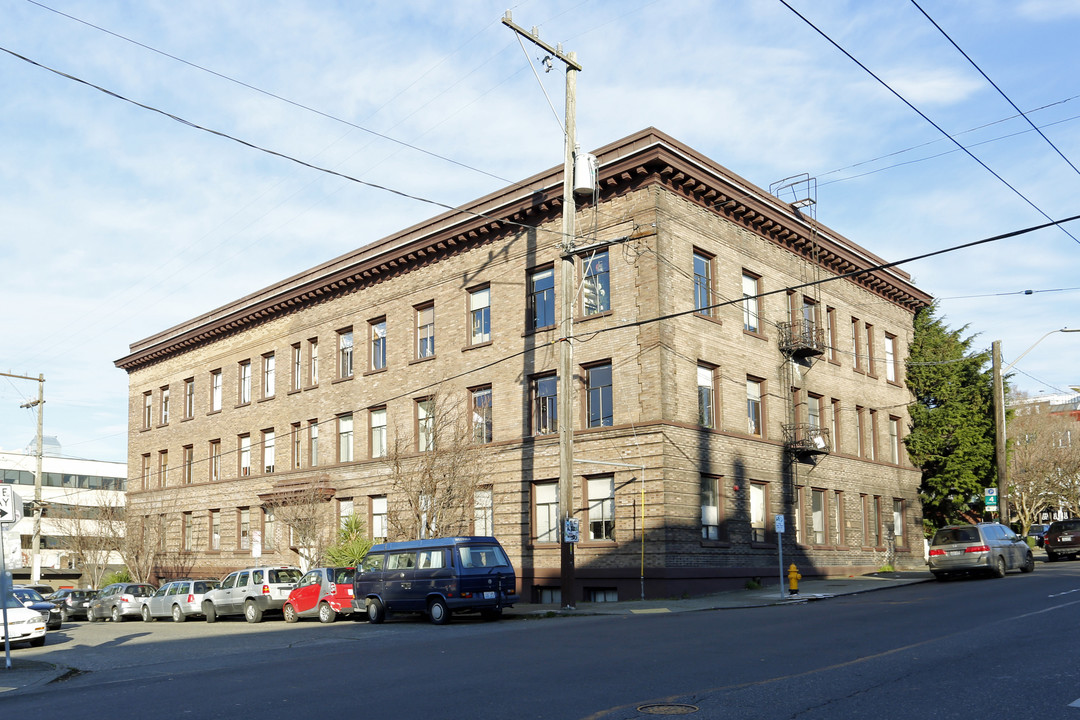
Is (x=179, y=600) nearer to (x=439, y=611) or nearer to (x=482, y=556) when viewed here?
(x=439, y=611)

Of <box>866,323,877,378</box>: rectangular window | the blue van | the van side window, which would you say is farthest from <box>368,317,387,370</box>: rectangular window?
<box>866,323,877,378</box>: rectangular window

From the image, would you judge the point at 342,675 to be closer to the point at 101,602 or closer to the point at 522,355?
the point at 522,355

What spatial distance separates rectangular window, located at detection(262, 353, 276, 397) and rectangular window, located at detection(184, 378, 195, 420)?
7.07 metres

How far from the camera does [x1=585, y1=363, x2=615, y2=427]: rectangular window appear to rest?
29547 millimetres

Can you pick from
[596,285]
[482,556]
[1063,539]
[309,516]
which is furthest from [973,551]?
[309,516]

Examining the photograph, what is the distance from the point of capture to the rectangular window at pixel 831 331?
3704 centimetres

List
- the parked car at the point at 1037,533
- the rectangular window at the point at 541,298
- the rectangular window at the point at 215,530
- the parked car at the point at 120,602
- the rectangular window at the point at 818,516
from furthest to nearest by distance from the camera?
the parked car at the point at 1037,533 < the rectangular window at the point at 215,530 < the rectangular window at the point at 818,516 < the parked car at the point at 120,602 < the rectangular window at the point at 541,298

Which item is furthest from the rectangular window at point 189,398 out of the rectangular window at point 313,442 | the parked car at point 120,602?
the parked car at point 120,602

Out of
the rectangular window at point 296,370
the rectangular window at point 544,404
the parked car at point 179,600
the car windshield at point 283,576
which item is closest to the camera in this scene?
the car windshield at point 283,576

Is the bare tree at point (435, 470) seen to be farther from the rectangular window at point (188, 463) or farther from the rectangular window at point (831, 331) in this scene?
the rectangular window at point (188, 463)

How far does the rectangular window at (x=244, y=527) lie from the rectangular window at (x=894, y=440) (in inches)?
1097

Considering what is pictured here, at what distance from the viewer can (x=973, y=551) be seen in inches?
1145

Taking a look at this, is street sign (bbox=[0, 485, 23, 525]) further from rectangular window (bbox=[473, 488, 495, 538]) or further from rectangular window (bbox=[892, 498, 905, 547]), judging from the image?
rectangular window (bbox=[892, 498, 905, 547])

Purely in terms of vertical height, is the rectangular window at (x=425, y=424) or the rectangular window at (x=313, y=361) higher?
the rectangular window at (x=313, y=361)
